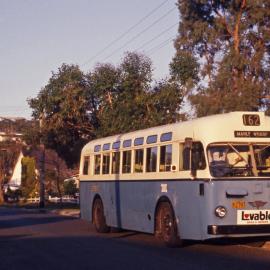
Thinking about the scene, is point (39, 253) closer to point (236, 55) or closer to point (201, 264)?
point (201, 264)

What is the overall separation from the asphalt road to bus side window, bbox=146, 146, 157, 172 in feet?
6.23

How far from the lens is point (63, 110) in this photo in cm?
3925

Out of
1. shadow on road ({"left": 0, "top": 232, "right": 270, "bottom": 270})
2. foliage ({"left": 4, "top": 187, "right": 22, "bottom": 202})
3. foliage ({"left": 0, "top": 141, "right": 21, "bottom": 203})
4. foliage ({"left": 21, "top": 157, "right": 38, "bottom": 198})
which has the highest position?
foliage ({"left": 0, "top": 141, "right": 21, "bottom": 203})

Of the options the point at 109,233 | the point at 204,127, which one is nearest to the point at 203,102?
the point at 109,233

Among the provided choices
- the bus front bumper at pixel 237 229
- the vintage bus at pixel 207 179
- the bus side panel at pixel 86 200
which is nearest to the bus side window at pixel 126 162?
the vintage bus at pixel 207 179

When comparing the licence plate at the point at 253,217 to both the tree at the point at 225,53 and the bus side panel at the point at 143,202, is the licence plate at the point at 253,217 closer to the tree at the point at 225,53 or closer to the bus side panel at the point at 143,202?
the bus side panel at the point at 143,202

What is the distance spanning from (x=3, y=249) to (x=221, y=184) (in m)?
6.06

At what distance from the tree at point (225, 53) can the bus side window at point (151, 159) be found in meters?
13.8

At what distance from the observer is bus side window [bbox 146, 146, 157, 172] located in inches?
728

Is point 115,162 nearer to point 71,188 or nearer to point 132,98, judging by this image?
point 132,98

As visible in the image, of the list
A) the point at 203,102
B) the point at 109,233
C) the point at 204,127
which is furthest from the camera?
the point at 203,102

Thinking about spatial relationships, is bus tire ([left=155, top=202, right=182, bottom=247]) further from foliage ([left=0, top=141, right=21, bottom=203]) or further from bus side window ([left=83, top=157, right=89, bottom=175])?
foliage ([left=0, top=141, right=21, bottom=203])

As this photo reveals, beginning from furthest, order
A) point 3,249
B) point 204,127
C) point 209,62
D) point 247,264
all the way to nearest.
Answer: point 209,62 → point 3,249 → point 204,127 → point 247,264

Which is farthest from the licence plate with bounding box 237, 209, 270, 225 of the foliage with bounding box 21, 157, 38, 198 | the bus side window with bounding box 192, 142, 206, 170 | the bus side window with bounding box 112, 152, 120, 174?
the foliage with bounding box 21, 157, 38, 198
